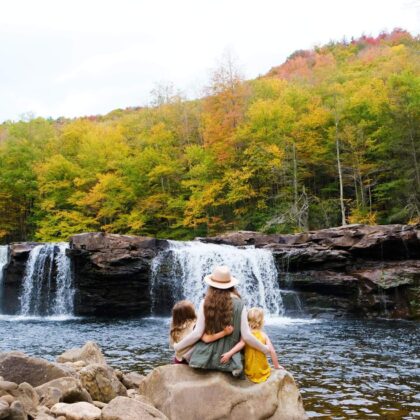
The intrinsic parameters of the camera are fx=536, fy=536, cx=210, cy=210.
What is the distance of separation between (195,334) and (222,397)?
948 mm

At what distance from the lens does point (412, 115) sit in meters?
33.8

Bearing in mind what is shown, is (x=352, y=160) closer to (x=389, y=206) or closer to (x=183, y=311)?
(x=389, y=206)

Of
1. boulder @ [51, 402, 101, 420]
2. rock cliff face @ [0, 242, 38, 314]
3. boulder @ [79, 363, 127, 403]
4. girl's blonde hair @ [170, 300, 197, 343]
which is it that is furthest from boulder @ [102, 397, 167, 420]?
rock cliff face @ [0, 242, 38, 314]

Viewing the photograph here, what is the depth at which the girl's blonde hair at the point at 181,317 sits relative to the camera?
25.0 feet

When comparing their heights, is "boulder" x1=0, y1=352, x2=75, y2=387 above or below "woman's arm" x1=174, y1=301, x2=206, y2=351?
below

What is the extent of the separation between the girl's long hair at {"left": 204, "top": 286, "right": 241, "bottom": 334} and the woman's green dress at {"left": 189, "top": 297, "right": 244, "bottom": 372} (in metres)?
0.12

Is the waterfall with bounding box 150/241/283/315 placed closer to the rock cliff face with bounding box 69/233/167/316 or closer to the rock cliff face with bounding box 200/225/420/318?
the rock cliff face with bounding box 69/233/167/316

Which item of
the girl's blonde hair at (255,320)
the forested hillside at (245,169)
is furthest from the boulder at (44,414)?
the forested hillside at (245,169)

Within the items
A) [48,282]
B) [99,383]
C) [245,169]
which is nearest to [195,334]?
[99,383]

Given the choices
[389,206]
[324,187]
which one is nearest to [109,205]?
[324,187]

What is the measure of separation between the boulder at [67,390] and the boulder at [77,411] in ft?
1.66

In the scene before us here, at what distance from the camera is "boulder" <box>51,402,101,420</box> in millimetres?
6648

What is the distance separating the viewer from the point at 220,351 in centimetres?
718

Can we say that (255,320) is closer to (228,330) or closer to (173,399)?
(228,330)
